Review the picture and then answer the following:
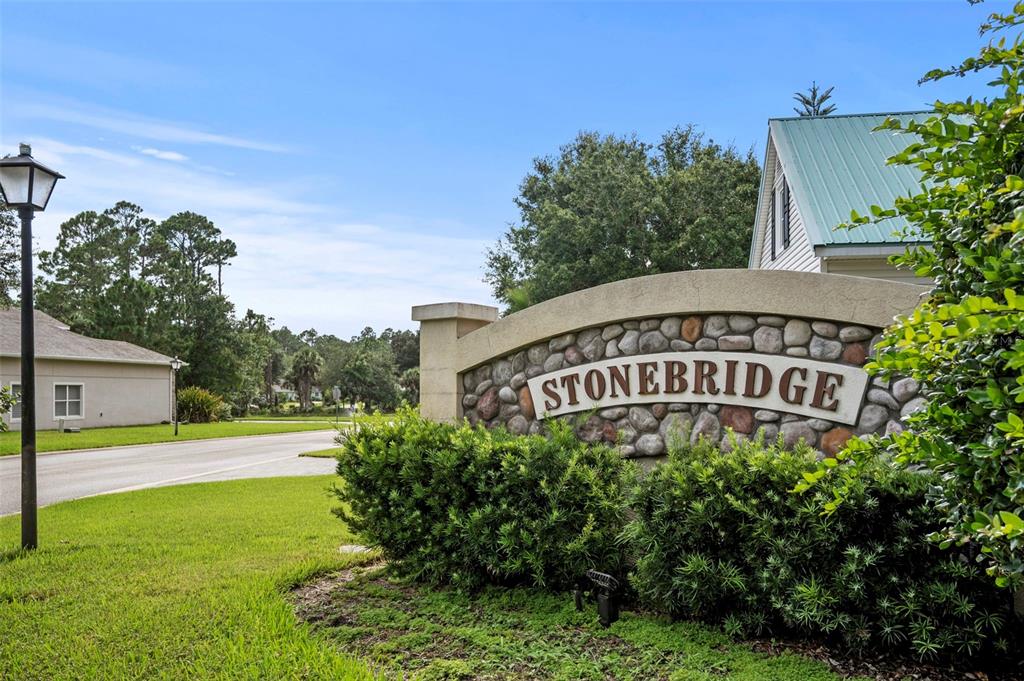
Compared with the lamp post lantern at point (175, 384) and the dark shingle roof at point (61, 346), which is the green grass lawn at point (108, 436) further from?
the dark shingle roof at point (61, 346)

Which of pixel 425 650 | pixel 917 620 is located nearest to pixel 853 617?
pixel 917 620

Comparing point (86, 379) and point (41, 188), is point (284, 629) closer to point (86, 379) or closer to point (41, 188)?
point (41, 188)

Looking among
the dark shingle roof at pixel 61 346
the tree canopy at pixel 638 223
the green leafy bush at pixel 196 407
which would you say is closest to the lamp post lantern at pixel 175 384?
the green leafy bush at pixel 196 407

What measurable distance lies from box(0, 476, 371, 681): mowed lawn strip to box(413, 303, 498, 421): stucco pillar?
1240 mm

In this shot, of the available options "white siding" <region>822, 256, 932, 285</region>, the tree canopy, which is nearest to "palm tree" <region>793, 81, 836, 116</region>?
the tree canopy

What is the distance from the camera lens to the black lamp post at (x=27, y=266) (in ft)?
21.2

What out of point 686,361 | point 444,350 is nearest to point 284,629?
point 444,350

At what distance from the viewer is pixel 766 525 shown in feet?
12.3

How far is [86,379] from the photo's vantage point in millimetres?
26672

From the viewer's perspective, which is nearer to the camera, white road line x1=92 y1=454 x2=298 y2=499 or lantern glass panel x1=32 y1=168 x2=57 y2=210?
lantern glass panel x1=32 y1=168 x2=57 y2=210

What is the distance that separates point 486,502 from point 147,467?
12615 millimetres

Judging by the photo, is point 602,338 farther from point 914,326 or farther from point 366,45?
point 366,45

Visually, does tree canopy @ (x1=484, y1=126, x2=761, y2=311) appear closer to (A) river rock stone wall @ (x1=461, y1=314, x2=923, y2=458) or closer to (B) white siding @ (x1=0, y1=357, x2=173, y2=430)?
(B) white siding @ (x1=0, y1=357, x2=173, y2=430)

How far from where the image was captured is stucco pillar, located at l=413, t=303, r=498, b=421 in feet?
19.9
